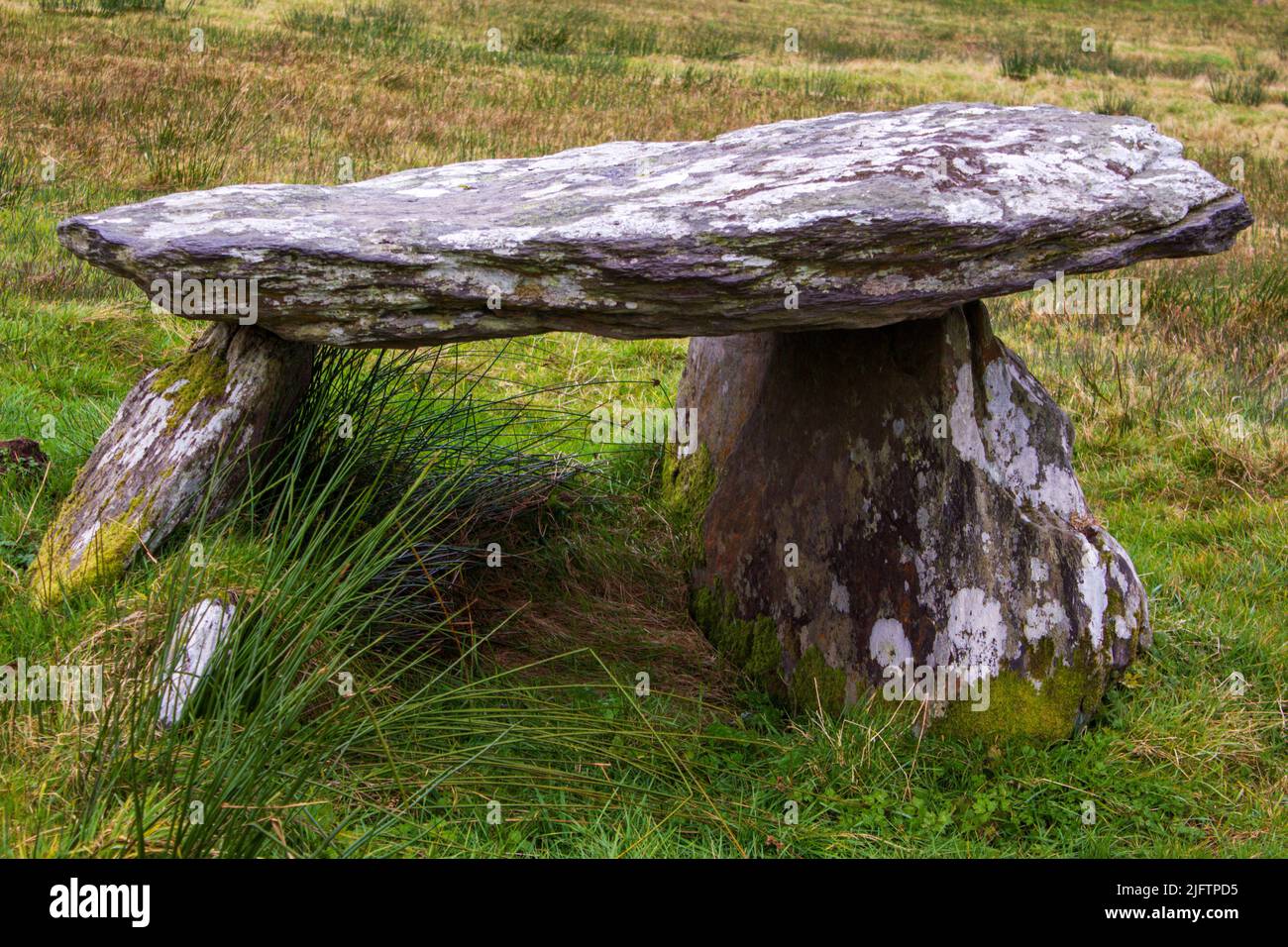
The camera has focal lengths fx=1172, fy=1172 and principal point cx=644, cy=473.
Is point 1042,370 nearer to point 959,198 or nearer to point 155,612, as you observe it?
point 959,198

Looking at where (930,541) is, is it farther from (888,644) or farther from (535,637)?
(535,637)

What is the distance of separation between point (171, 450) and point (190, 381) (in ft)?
0.85

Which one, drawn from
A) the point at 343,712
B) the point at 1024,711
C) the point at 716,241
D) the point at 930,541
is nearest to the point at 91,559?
the point at 343,712

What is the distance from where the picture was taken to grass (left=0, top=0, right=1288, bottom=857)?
9.45 ft

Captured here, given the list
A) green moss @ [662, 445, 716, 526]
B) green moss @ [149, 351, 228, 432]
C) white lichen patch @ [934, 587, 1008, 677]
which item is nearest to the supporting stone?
white lichen patch @ [934, 587, 1008, 677]

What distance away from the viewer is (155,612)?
3.27 meters

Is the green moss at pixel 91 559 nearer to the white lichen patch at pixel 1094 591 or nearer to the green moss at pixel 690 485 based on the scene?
the green moss at pixel 690 485

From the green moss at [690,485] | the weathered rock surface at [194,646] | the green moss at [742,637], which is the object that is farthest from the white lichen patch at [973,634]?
the weathered rock surface at [194,646]

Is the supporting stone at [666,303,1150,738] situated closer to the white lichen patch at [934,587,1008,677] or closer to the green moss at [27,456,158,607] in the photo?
the white lichen patch at [934,587,1008,677]

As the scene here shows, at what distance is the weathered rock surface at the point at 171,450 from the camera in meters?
3.71

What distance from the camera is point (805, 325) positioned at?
3.38 meters

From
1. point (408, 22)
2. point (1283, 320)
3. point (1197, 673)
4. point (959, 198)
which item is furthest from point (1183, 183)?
point (408, 22)

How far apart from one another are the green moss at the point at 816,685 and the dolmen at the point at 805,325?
0.01 meters

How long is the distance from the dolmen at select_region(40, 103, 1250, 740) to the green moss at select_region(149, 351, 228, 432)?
12mm
